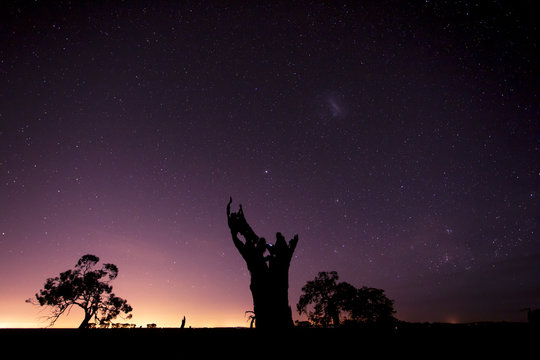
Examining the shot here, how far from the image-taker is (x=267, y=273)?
10.6m

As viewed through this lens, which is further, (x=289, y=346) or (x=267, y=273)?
(x=267, y=273)

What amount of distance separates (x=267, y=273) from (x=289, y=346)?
3796mm

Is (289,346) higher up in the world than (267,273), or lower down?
lower down

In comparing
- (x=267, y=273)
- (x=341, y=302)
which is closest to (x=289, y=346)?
(x=267, y=273)

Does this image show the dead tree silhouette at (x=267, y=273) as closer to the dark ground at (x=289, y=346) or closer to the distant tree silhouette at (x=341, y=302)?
the dark ground at (x=289, y=346)

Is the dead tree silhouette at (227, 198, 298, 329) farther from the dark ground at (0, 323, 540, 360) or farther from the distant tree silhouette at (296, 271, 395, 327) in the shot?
the distant tree silhouette at (296, 271, 395, 327)

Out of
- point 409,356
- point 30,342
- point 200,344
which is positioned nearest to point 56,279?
point 30,342

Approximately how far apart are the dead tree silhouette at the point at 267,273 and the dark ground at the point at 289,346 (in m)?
2.05

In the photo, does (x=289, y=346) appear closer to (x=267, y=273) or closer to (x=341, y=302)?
(x=267, y=273)

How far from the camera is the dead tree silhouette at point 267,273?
389 inches

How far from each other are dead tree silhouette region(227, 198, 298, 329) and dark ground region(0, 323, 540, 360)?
6.73ft

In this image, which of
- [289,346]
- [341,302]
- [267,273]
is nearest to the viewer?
[289,346]

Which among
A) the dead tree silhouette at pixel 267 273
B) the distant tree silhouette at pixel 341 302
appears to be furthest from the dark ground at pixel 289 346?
Result: the distant tree silhouette at pixel 341 302

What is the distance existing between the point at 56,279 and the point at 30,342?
33.8 meters
